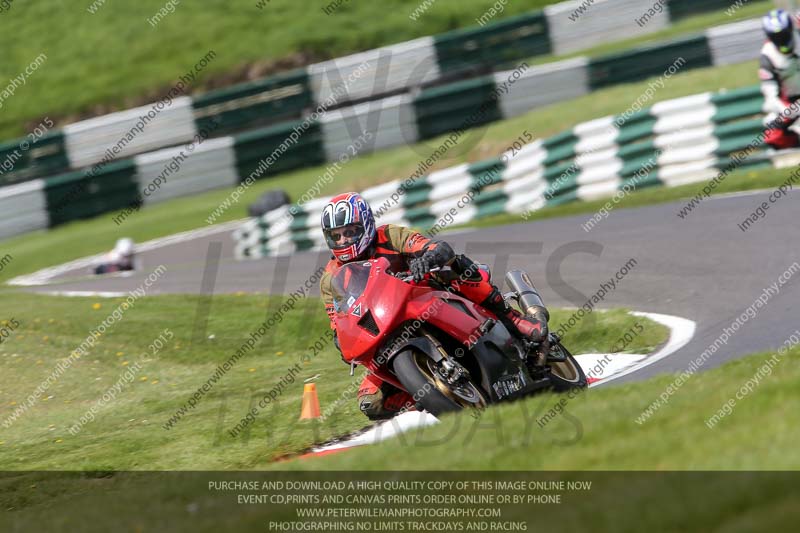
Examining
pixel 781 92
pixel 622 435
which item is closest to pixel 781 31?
pixel 781 92

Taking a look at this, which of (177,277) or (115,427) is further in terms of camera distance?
(177,277)

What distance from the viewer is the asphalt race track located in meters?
9.53

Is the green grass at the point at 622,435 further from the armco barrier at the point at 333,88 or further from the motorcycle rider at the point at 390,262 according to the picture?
the armco barrier at the point at 333,88

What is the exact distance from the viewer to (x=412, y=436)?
6598 millimetres

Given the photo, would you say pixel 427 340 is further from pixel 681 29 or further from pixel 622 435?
pixel 681 29

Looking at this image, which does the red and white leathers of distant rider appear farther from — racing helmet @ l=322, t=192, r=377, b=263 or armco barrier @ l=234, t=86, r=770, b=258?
racing helmet @ l=322, t=192, r=377, b=263

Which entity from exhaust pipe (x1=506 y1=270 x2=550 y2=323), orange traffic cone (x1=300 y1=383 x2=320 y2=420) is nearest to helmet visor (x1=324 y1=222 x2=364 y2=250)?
exhaust pipe (x1=506 y1=270 x2=550 y2=323)

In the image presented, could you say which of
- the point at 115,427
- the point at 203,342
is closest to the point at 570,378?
the point at 115,427

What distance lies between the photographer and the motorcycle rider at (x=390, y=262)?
7.62m

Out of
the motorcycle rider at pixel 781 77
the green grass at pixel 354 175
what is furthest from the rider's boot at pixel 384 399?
the green grass at pixel 354 175

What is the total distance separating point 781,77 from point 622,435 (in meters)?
11.1
